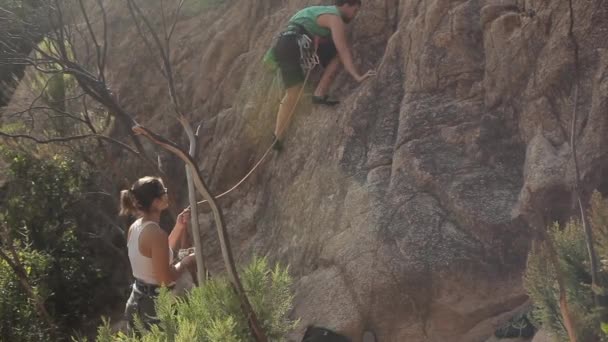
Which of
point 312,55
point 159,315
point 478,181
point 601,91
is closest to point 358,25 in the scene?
point 312,55

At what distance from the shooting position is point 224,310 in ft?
13.0

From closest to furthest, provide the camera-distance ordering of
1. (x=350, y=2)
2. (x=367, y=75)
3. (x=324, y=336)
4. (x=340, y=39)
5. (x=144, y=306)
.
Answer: (x=144, y=306) < (x=324, y=336) < (x=367, y=75) < (x=340, y=39) < (x=350, y=2)

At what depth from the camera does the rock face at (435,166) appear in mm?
4816

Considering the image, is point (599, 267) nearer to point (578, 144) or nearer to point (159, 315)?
point (578, 144)

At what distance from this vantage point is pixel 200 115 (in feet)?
29.6

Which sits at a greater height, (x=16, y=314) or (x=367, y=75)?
(x=367, y=75)

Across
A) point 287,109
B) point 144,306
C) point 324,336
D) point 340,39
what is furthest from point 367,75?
point 144,306

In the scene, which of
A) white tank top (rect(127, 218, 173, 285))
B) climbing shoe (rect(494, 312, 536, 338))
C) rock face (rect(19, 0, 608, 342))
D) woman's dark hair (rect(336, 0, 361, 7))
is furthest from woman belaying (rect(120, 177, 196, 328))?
woman's dark hair (rect(336, 0, 361, 7))

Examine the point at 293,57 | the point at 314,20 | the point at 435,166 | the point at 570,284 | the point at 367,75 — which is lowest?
the point at 570,284

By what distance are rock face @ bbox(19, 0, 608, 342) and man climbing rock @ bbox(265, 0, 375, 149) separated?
0.13 m

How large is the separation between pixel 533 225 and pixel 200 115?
5.10 m

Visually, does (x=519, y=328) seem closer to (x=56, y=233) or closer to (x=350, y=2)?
(x=350, y=2)

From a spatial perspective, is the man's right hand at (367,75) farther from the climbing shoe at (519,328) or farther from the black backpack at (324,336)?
the climbing shoe at (519,328)

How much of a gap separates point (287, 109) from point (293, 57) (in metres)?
0.44
